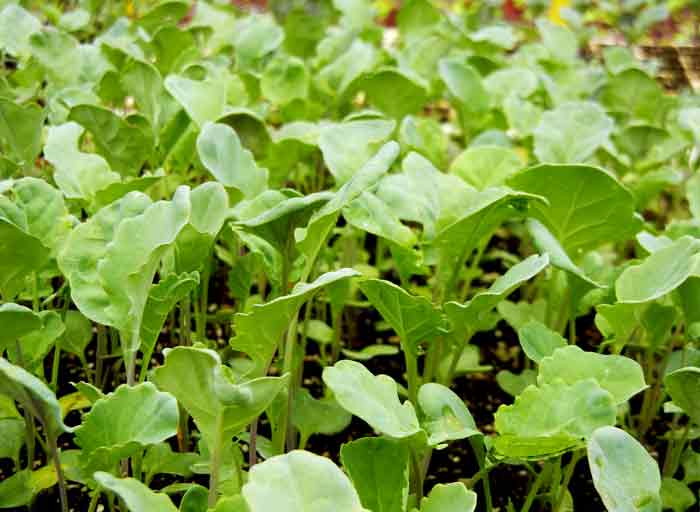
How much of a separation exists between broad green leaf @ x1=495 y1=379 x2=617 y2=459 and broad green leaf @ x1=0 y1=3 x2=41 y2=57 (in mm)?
796

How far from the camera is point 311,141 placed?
3.32ft

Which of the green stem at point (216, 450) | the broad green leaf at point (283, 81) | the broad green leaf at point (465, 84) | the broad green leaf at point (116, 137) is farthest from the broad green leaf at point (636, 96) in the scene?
the green stem at point (216, 450)

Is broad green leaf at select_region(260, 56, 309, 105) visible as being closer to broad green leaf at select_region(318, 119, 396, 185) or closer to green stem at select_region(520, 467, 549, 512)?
broad green leaf at select_region(318, 119, 396, 185)

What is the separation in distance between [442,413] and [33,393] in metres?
0.28

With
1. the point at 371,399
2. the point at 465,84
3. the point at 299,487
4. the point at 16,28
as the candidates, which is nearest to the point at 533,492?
the point at 371,399

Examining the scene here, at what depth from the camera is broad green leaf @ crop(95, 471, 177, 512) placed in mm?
523

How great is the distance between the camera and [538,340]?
771 mm

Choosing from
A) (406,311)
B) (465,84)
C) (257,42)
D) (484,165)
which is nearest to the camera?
(406,311)

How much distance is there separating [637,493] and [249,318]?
28 centimetres

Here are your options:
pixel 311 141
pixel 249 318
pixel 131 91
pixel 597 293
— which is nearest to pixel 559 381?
pixel 249 318

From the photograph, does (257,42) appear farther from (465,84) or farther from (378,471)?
(378,471)

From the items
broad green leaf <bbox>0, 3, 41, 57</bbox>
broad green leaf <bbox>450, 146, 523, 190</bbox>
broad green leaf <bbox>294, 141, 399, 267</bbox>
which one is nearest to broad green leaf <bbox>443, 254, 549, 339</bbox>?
broad green leaf <bbox>294, 141, 399, 267</bbox>

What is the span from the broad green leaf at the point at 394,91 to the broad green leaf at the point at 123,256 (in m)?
0.49

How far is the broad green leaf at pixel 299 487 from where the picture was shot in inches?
19.7
